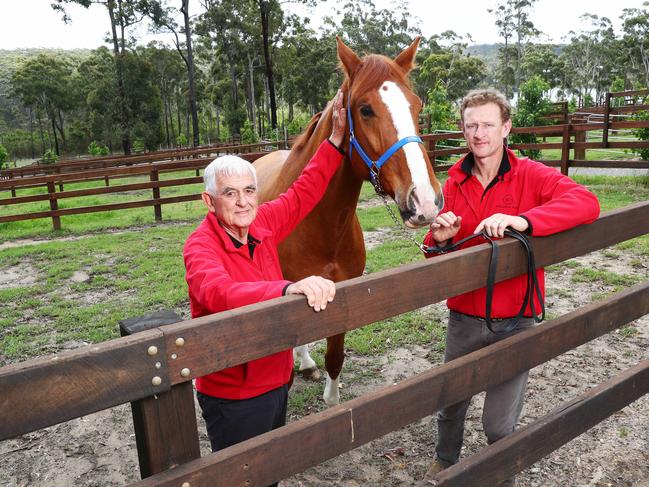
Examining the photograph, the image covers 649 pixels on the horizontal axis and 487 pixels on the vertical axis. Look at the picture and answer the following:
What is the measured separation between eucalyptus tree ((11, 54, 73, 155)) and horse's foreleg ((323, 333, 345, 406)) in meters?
57.9

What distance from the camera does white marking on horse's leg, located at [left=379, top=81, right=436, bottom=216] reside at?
232 centimetres

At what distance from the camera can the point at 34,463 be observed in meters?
3.29

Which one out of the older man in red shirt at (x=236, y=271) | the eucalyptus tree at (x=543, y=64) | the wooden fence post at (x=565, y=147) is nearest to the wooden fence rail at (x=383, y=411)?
the older man in red shirt at (x=236, y=271)

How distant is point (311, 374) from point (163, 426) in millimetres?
3110

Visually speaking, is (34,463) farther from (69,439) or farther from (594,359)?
(594,359)

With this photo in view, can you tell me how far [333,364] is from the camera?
3770 mm

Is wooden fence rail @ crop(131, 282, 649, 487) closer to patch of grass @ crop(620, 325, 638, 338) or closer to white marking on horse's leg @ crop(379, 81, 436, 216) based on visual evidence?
white marking on horse's leg @ crop(379, 81, 436, 216)

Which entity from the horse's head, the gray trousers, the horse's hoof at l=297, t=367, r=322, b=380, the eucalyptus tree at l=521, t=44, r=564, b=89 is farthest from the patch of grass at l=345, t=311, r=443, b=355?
the eucalyptus tree at l=521, t=44, r=564, b=89

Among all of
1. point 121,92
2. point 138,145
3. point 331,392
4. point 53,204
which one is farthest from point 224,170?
point 121,92

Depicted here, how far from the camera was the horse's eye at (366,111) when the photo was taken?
2.68 metres

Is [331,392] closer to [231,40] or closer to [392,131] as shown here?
[392,131]

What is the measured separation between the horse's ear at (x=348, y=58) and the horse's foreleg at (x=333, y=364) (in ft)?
6.02

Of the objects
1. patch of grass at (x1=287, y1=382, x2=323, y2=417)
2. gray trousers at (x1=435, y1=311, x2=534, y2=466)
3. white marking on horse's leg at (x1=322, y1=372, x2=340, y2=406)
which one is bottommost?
patch of grass at (x1=287, y1=382, x2=323, y2=417)

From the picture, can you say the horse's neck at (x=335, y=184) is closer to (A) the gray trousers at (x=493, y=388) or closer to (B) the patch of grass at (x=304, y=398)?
(A) the gray trousers at (x=493, y=388)
